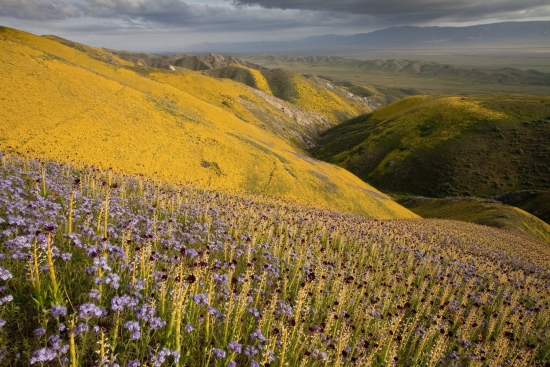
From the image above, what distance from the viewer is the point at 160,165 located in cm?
2969

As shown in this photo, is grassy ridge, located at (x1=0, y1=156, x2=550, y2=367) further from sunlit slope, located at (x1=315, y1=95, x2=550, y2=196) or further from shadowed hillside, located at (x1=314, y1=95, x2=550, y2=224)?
sunlit slope, located at (x1=315, y1=95, x2=550, y2=196)

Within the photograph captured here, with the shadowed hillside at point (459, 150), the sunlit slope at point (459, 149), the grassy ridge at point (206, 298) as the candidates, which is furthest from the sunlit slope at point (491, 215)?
the grassy ridge at point (206, 298)

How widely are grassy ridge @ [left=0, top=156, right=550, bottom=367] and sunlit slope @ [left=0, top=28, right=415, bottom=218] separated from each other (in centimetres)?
1554

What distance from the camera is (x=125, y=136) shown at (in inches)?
1198

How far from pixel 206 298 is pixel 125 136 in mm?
29350

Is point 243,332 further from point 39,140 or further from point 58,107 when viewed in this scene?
point 58,107

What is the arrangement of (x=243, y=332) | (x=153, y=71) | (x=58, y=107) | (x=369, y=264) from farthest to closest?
1. (x=153, y=71)
2. (x=58, y=107)
3. (x=369, y=264)
4. (x=243, y=332)

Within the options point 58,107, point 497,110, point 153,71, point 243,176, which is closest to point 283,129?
point 153,71

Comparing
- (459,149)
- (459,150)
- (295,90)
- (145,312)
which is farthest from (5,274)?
(295,90)

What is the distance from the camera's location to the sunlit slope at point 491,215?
42.5 meters

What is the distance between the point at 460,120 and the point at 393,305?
99777 millimetres

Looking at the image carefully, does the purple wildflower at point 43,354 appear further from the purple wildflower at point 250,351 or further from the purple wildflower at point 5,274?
the purple wildflower at point 250,351

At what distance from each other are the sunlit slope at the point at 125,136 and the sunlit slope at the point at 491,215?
1376cm

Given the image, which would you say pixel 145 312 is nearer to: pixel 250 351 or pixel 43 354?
pixel 43 354
